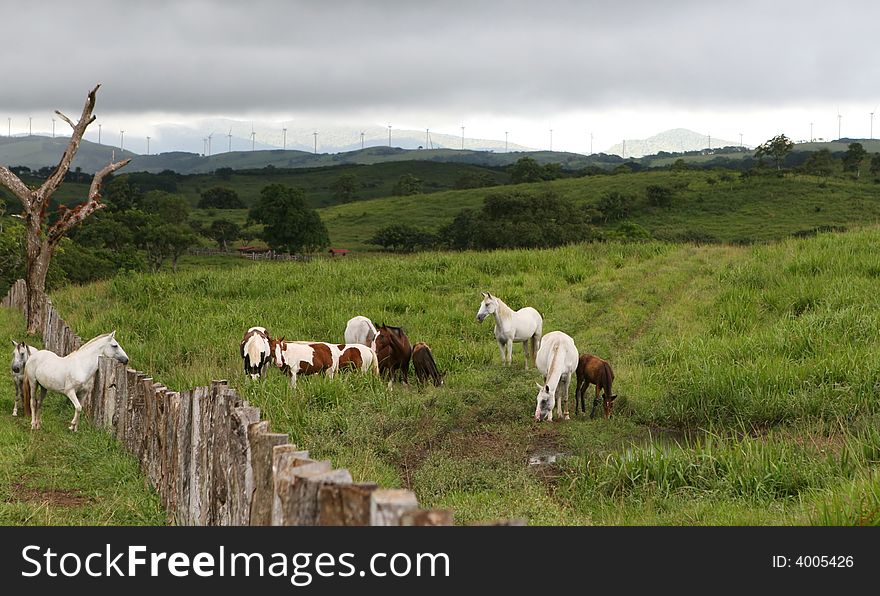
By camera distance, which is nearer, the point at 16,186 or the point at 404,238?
the point at 16,186

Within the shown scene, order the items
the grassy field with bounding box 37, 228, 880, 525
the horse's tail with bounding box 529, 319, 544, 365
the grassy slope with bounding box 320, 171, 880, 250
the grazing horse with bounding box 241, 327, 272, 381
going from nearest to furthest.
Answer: the grassy field with bounding box 37, 228, 880, 525
the grazing horse with bounding box 241, 327, 272, 381
the horse's tail with bounding box 529, 319, 544, 365
the grassy slope with bounding box 320, 171, 880, 250

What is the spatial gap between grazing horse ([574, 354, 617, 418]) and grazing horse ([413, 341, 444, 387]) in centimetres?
242

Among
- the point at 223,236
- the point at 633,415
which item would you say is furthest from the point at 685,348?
the point at 223,236

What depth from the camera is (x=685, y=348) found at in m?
14.7

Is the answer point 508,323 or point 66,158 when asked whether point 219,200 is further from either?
point 508,323

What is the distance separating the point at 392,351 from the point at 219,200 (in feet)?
352

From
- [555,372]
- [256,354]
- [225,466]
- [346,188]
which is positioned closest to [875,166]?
[346,188]

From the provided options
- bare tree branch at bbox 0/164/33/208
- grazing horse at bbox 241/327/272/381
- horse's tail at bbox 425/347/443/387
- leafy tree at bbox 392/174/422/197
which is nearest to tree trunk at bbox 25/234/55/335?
bare tree branch at bbox 0/164/33/208

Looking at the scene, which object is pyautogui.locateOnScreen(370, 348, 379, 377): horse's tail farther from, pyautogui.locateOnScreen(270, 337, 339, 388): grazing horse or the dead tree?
the dead tree

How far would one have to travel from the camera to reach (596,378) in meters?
12.1

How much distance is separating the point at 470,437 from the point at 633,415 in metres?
2.77

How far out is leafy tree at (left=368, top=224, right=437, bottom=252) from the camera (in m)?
77.5

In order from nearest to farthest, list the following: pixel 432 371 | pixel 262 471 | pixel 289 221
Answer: pixel 262 471, pixel 432 371, pixel 289 221

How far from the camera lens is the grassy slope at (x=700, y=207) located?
72.2 metres
